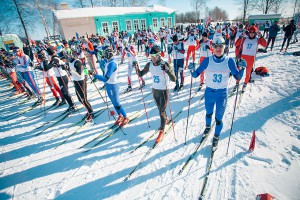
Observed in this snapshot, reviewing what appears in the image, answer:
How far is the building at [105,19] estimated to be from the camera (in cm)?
2758

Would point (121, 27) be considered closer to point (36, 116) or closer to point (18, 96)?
point (18, 96)

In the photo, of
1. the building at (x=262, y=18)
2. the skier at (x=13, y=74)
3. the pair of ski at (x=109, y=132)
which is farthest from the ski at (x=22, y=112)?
the building at (x=262, y=18)

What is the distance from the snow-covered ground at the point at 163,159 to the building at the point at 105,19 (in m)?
26.7

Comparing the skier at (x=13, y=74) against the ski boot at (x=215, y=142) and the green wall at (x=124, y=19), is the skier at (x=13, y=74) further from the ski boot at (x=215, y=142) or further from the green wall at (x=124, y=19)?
the green wall at (x=124, y=19)

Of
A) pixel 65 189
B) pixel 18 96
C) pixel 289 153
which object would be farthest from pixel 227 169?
pixel 18 96

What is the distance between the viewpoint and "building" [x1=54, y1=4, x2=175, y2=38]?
27578 millimetres

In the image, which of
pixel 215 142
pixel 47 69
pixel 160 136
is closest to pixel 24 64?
pixel 47 69

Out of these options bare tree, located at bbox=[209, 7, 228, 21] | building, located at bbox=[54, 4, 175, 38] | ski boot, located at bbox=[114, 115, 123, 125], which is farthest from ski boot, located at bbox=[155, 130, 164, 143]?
bare tree, located at bbox=[209, 7, 228, 21]

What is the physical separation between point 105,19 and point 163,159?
3130cm

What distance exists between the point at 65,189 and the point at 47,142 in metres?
2.40

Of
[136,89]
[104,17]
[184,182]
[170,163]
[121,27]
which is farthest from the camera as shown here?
[121,27]

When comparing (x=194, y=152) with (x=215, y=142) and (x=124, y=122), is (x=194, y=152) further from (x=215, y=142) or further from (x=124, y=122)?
(x=124, y=122)

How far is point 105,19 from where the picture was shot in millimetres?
29172

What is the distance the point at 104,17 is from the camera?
1136 inches
